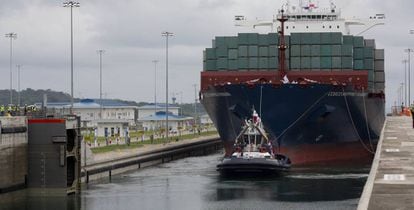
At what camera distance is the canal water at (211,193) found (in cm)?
3778

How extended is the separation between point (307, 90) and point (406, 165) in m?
18.9

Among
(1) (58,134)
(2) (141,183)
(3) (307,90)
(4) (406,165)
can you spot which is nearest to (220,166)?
(2) (141,183)

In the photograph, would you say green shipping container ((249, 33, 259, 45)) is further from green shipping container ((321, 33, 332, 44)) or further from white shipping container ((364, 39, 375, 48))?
white shipping container ((364, 39, 375, 48))

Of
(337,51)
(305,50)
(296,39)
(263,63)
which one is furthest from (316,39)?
(263,63)

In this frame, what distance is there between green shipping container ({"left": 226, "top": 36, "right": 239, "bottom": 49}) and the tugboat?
1061 centimetres

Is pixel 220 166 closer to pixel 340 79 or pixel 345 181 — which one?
pixel 345 181

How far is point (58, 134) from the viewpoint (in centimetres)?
4122

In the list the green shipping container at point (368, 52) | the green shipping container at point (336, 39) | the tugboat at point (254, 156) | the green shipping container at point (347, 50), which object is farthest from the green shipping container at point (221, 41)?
the green shipping container at point (368, 52)

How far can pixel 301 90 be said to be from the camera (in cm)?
5381

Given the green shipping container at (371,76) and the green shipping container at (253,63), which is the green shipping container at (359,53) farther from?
the green shipping container at (253,63)

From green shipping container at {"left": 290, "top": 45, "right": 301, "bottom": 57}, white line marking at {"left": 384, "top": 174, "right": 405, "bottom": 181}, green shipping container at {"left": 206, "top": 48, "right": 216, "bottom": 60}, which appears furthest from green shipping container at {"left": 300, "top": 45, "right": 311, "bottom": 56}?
white line marking at {"left": 384, "top": 174, "right": 405, "bottom": 181}

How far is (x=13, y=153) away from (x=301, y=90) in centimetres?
2214

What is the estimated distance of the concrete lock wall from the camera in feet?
127

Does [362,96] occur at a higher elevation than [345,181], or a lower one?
higher
